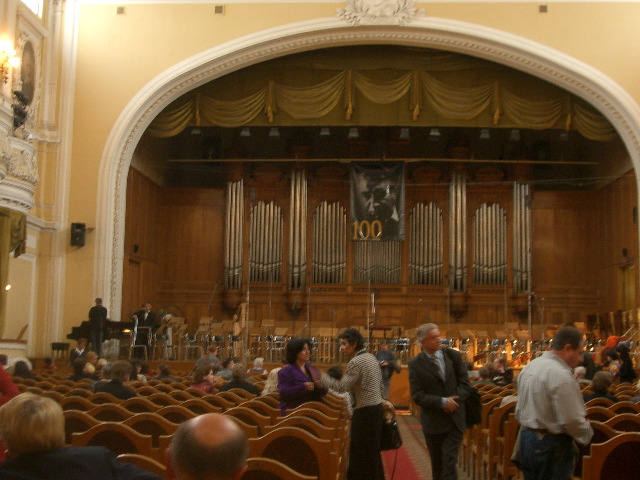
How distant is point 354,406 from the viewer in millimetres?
6512

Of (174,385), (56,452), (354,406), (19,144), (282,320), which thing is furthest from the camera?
(282,320)

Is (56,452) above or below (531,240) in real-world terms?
below

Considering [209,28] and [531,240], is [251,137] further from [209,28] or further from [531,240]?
[531,240]

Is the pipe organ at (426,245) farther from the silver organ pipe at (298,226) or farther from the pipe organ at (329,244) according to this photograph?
the silver organ pipe at (298,226)

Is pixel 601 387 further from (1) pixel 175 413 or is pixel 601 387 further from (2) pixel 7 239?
(2) pixel 7 239

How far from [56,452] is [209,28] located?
49.4 ft

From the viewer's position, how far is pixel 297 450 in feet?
14.3

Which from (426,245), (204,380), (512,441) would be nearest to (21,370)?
(204,380)

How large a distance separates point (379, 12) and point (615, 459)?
44.1ft

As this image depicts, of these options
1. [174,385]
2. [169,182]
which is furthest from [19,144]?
[169,182]

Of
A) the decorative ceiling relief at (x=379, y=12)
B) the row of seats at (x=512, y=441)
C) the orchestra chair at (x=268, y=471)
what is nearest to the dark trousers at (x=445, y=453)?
the row of seats at (x=512, y=441)

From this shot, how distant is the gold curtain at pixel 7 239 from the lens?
13.9m

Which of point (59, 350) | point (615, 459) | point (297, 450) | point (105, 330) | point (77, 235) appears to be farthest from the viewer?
point (77, 235)

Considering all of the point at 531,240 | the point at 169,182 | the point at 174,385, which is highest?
the point at 169,182
